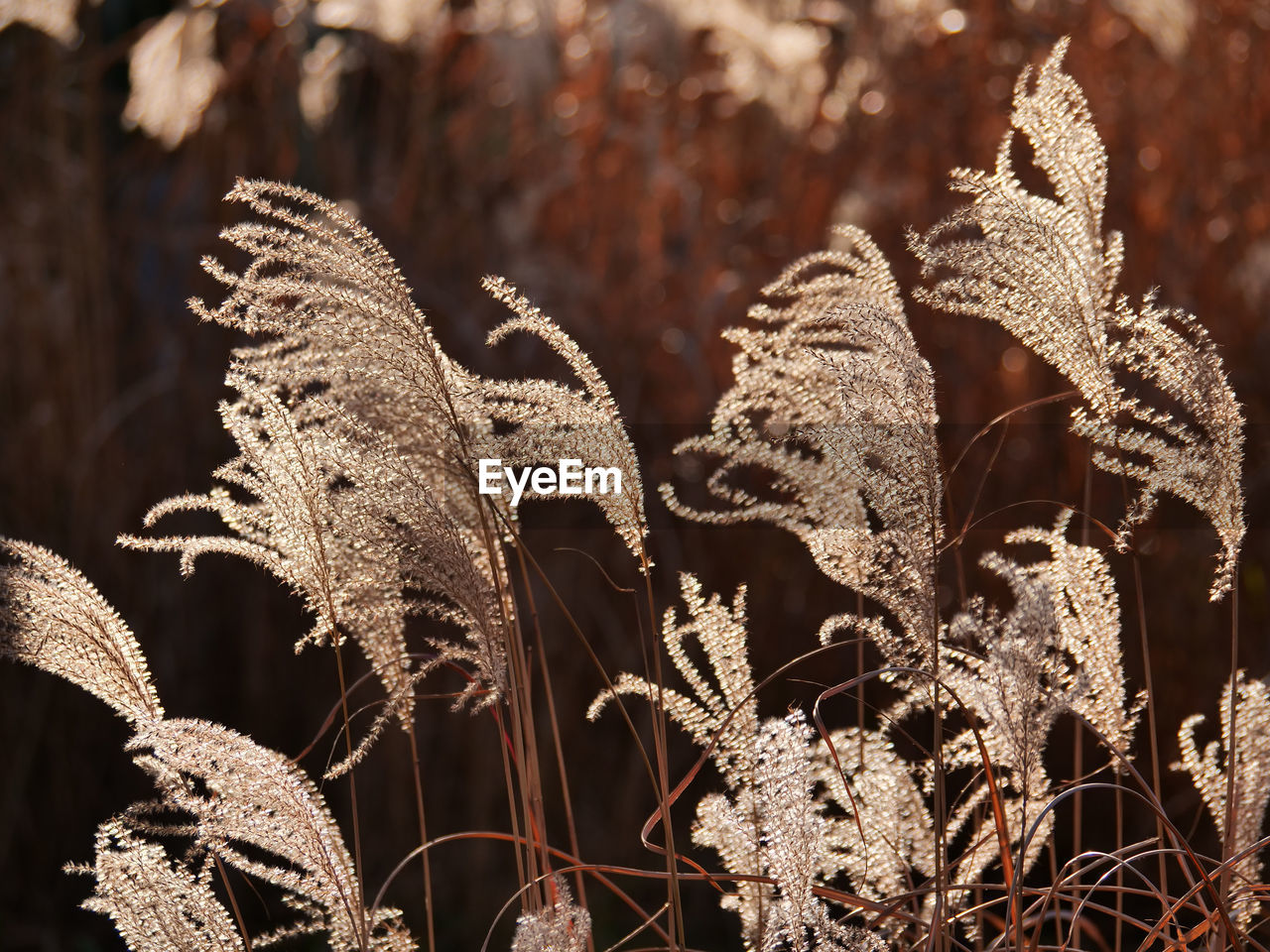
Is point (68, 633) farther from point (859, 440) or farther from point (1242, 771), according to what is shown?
point (1242, 771)

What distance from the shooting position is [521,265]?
7.83 ft

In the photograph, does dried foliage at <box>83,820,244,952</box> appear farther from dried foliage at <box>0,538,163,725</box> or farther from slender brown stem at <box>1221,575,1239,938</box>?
slender brown stem at <box>1221,575,1239,938</box>

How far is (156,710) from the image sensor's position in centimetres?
81

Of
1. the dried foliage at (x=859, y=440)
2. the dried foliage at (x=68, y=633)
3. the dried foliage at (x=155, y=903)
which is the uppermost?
the dried foliage at (x=859, y=440)

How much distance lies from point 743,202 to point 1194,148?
3.17 feet

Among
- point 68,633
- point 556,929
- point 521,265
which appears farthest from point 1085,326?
point 521,265

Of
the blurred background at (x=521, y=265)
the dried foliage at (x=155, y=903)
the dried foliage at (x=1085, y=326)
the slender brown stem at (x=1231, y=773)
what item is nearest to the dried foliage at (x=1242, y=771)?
the slender brown stem at (x=1231, y=773)

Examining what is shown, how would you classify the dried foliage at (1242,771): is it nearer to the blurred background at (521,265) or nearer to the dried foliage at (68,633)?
the dried foliage at (68,633)

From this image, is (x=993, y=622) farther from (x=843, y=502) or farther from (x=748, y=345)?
(x=748, y=345)

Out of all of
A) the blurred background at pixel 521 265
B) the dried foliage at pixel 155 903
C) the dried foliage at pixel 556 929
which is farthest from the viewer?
the blurred background at pixel 521 265

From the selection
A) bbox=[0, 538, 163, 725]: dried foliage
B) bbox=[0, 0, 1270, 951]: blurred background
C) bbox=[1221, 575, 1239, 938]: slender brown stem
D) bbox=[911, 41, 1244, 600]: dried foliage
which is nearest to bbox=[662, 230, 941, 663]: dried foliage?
bbox=[911, 41, 1244, 600]: dried foliage

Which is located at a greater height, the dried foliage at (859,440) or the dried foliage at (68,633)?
the dried foliage at (859,440)

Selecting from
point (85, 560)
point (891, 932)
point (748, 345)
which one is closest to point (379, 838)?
point (85, 560)

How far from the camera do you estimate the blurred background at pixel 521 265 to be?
7.00 ft
